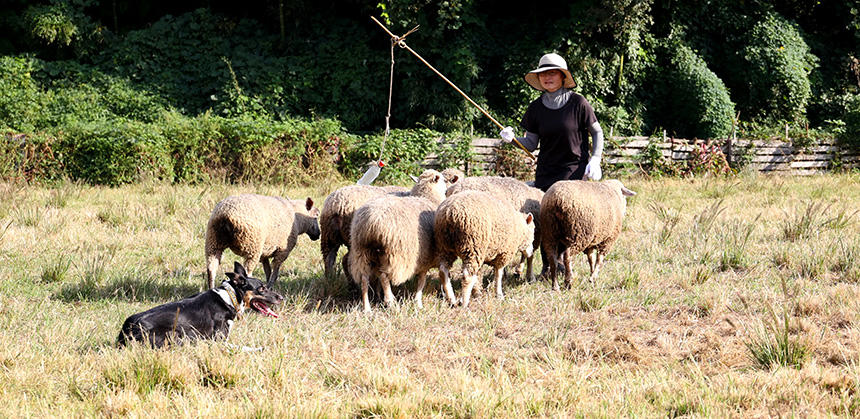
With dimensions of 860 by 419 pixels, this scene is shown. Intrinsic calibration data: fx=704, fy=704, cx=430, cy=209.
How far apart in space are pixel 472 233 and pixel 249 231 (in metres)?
1.84

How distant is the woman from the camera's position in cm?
648

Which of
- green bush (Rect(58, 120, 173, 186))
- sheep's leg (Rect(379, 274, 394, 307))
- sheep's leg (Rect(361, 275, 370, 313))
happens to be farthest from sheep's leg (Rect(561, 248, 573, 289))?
green bush (Rect(58, 120, 173, 186))

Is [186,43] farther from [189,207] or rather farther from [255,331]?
[255,331]

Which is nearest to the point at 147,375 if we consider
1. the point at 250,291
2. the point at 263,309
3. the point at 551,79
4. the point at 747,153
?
the point at 250,291

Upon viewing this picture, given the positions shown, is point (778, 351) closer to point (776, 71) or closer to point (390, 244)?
point (390, 244)

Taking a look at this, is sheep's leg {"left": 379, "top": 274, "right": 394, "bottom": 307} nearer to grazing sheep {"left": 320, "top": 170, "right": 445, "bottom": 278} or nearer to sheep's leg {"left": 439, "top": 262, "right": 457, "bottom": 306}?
sheep's leg {"left": 439, "top": 262, "right": 457, "bottom": 306}

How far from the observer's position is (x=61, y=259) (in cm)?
627

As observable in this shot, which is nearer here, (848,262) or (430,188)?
(430,188)

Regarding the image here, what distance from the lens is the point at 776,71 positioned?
1870cm

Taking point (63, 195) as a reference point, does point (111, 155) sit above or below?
above

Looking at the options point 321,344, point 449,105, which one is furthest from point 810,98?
point 321,344

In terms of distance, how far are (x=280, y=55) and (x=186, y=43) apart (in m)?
2.29

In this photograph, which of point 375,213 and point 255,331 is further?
point 375,213

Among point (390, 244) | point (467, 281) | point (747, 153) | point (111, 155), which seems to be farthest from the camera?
point (747, 153)
